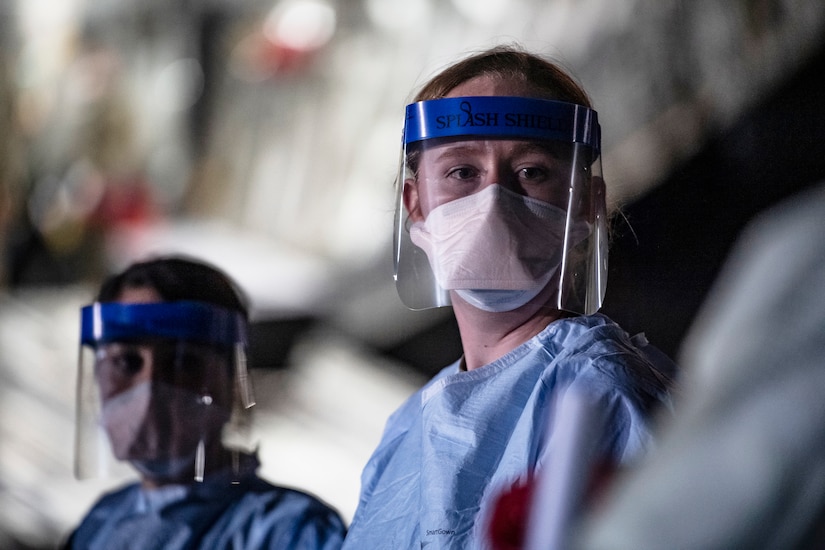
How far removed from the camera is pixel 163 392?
1831 millimetres

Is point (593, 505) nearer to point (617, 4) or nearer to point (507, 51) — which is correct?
point (507, 51)

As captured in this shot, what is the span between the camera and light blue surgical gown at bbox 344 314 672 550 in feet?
3.48

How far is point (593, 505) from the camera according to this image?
567mm

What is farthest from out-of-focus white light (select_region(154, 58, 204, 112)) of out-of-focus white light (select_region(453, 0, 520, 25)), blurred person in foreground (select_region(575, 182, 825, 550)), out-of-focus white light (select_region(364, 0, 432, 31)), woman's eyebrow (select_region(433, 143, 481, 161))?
blurred person in foreground (select_region(575, 182, 825, 550))

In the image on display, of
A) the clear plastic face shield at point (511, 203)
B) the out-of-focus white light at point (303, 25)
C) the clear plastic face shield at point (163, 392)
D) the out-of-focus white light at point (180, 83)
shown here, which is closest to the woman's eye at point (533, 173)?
the clear plastic face shield at point (511, 203)

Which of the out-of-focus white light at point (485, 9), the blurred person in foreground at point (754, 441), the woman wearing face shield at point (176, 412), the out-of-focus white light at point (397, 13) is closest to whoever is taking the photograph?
the blurred person in foreground at point (754, 441)

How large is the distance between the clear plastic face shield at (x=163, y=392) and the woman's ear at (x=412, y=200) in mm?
635

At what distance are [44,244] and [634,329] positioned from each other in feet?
16.6

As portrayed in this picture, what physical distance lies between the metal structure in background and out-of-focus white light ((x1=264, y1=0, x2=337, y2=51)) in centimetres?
1

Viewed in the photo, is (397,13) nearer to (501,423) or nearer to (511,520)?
(501,423)

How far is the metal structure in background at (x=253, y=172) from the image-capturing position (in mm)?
4855

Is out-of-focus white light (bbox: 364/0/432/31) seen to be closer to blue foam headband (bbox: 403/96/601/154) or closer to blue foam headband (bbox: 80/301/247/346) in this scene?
blue foam headband (bbox: 80/301/247/346)

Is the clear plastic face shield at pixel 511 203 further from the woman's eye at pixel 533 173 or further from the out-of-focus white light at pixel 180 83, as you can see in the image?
the out-of-focus white light at pixel 180 83

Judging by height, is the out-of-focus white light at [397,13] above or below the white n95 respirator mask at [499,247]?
above
